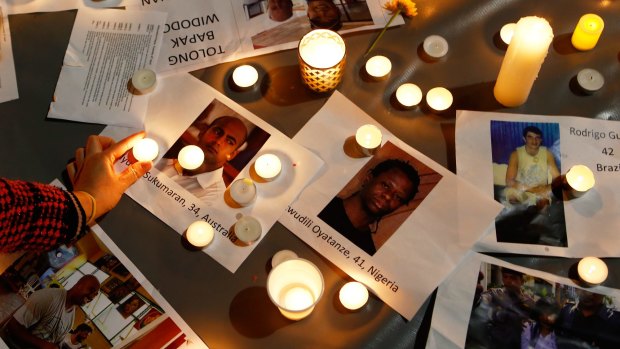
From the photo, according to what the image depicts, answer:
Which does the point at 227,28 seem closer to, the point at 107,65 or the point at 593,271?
the point at 107,65

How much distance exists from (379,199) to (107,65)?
509mm

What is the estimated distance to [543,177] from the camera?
778mm

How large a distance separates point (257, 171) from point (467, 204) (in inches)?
12.3

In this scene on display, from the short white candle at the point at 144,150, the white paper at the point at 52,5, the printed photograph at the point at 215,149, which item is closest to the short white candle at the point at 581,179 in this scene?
the printed photograph at the point at 215,149

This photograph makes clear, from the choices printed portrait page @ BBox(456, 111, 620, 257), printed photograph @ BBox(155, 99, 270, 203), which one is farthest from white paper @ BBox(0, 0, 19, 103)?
printed portrait page @ BBox(456, 111, 620, 257)

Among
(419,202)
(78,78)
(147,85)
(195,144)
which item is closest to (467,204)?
(419,202)

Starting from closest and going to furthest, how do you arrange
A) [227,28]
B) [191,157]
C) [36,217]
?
[36,217] → [191,157] → [227,28]

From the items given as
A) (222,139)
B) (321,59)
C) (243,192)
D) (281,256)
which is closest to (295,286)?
(281,256)

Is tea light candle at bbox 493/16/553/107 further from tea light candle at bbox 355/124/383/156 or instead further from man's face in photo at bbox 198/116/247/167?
man's face in photo at bbox 198/116/247/167

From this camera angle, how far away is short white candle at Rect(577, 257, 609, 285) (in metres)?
0.71

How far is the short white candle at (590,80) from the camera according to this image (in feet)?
2.72

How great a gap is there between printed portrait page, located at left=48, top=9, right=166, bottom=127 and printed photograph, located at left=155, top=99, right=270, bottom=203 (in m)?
0.09

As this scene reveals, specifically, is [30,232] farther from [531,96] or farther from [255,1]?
[531,96]

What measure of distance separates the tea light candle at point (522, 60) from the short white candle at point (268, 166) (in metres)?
0.37
